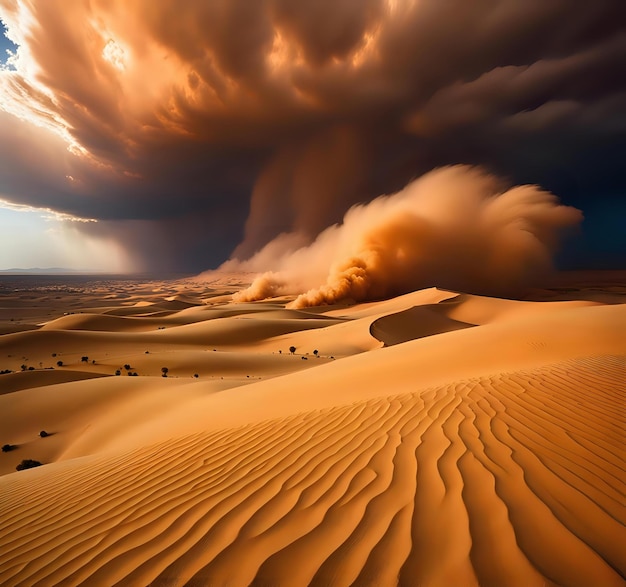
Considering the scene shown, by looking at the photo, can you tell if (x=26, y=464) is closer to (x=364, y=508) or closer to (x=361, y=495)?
(x=361, y=495)

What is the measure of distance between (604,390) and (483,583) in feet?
16.5

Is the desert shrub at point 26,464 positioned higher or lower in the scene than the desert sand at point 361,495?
lower

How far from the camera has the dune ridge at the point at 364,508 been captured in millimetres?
1866

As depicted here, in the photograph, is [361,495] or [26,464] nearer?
[361,495]

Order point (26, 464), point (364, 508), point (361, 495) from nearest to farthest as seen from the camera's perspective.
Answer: point (364, 508) → point (361, 495) → point (26, 464)

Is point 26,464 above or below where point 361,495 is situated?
below

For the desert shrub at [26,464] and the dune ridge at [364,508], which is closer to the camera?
the dune ridge at [364,508]

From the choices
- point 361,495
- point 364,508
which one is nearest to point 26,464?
point 361,495

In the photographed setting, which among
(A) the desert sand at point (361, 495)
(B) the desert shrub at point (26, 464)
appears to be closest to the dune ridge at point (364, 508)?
(A) the desert sand at point (361, 495)

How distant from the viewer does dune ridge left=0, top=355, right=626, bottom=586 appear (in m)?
1.87

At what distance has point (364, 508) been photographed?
243 cm

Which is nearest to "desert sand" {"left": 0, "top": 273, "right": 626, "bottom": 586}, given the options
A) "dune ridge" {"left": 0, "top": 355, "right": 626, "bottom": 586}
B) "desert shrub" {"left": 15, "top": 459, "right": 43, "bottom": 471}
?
"dune ridge" {"left": 0, "top": 355, "right": 626, "bottom": 586}

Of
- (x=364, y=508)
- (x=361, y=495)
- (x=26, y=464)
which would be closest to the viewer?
(x=364, y=508)

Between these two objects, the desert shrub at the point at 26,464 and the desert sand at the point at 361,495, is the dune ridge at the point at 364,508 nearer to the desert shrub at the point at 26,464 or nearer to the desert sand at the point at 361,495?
the desert sand at the point at 361,495
